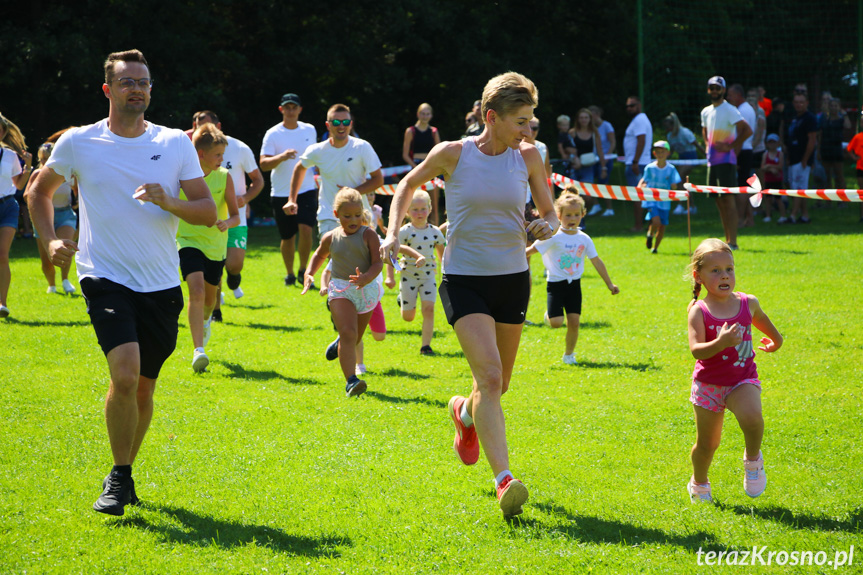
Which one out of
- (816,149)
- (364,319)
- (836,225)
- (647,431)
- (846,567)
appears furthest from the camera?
(816,149)

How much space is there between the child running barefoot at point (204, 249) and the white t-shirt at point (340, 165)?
1945mm

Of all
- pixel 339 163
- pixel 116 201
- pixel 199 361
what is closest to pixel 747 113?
pixel 339 163

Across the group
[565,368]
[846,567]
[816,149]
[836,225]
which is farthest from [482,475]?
[816,149]

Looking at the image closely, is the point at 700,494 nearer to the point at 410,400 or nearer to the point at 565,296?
the point at 410,400

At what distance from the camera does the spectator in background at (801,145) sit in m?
19.5

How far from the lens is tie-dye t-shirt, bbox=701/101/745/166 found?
1510 centimetres

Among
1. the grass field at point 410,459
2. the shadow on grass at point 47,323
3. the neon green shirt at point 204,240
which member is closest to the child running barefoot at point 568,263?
the grass field at point 410,459

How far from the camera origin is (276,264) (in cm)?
1554

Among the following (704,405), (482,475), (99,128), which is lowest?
(482,475)

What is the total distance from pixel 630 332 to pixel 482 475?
180 inches

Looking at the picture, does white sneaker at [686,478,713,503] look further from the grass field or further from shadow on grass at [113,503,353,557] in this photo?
shadow on grass at [113,503,353,557]

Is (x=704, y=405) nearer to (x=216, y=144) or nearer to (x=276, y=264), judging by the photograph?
(x=216, y=144)

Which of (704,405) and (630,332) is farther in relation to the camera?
(630,332)

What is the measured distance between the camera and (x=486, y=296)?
16.5ft
